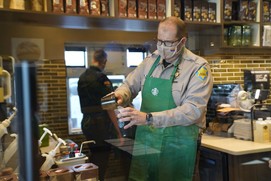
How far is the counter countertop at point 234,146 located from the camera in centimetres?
237

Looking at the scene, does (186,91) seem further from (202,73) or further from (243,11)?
(243,11)

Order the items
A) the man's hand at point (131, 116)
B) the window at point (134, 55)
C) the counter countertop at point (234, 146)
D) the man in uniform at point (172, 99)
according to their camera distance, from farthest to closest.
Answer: the window at point (134, 55) → the counter countertop at point (234, 146) → the man in uniform at point (172, 99) → the man's hand at point (131, 116)

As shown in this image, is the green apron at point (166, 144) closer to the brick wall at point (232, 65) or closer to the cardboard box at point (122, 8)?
the cardboard box at point (122, 8)

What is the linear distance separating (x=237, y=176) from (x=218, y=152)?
224 mm

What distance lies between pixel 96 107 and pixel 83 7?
1.09 metres

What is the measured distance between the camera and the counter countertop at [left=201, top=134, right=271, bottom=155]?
2.37 metres

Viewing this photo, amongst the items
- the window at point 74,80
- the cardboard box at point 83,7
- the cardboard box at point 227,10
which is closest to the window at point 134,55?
the window at point 74,80

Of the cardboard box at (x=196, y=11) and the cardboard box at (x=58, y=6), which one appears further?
the cardboard box at (x=196, y=11)

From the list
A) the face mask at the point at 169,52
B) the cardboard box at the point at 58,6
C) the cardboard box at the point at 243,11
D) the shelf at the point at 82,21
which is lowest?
the face mask at the point at 169,52

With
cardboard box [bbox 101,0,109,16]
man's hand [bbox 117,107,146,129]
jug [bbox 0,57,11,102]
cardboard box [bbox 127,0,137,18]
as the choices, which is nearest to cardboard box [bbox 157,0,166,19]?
cardboard box [bbox 127,0,137,18]

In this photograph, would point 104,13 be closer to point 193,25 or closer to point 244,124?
point 193,25

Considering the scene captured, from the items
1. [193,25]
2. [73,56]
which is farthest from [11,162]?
[193,25]

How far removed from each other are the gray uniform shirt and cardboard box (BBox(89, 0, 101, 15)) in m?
0.87

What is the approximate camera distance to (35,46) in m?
2.88
